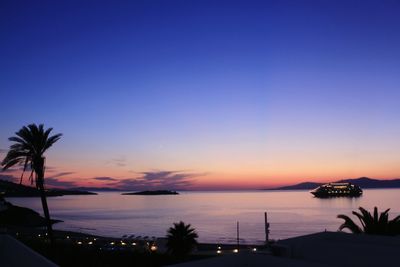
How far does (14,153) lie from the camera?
3262cm

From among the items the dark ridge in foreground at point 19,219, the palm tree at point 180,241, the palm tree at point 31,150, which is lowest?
the dark ridge in foreground at point 19,219

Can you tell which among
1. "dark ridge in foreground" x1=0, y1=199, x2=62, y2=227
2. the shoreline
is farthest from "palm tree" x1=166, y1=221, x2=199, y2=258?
"dark ridge in foreground" x1=0, y1=199, x2=62, y2=227

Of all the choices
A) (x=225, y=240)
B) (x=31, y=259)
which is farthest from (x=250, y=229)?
(x=31, y=259)

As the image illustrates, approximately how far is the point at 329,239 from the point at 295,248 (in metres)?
1.48

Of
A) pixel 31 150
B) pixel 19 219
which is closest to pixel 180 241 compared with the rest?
pixel 31 150

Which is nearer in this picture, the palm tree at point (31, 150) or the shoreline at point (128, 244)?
the palm tree at point (31, 150)

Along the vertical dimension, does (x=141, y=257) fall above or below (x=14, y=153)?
below

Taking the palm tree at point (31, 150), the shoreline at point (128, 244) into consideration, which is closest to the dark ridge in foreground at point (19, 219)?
the shoreline at point (128, 244)

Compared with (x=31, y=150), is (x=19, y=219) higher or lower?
lower

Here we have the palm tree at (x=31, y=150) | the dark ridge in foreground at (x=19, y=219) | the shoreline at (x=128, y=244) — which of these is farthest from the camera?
the dark ridge in foreground at (x=19, y=219)

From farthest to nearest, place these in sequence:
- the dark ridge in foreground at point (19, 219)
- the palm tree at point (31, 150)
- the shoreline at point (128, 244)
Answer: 1. the dark ridge in foreground at point (19, 219)
2. the shoreline at point (128, 244)
3. the palm tree at point (31, 150)

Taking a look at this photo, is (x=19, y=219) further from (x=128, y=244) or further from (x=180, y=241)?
(x=180, y=241)

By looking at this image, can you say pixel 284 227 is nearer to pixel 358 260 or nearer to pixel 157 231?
pixel 157 231

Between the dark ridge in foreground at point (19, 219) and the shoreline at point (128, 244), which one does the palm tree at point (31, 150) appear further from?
the dark ridge in foreground at point (19, 219)
